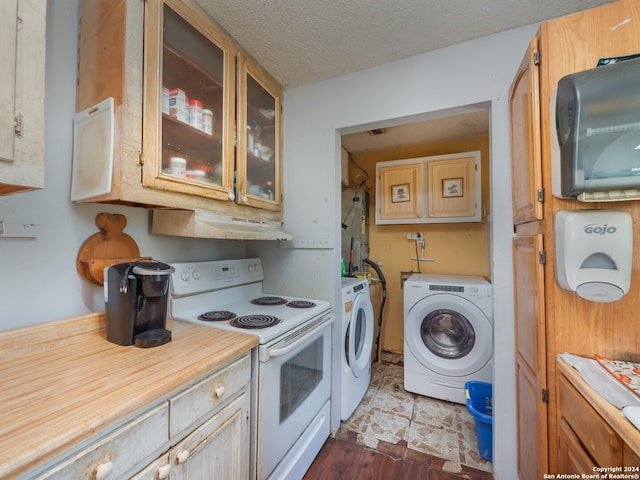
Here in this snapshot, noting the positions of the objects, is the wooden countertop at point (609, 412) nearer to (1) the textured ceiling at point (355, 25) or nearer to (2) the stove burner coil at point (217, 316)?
(2) the stove burner coil at point (217, 316)

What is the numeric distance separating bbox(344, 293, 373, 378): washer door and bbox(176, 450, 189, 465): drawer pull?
4.09 feet

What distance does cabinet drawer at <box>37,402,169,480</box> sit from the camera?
0.57 meters

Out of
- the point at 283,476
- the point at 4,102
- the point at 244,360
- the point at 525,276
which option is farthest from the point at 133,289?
the point at 525,276

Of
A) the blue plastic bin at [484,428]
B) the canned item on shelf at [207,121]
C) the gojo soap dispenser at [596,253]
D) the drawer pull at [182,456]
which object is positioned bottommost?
the blue plastic bin at [484,428]

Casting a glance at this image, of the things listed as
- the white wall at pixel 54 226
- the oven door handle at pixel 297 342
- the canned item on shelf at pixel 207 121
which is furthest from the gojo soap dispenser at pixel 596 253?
the white wall at pixel 54 226

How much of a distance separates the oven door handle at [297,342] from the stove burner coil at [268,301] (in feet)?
1.03

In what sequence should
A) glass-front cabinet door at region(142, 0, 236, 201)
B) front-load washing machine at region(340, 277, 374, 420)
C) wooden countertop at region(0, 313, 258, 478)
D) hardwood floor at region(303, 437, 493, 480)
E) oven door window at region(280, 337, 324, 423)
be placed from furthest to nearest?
front-load washing machine at region(340, 277, 374, 420)
hardwood floor at region(303, 437, 493, 480)
oven door window at region(280, 337, 324, 423)
glass-front cabinet door at region(142, 0, 236, 201)
wooden countertop at region(0, 313, 258, 478)

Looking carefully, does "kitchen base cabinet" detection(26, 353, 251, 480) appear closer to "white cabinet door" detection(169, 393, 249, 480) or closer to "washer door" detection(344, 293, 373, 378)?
"white cabinet door" detection(169, 393, 249, 480)

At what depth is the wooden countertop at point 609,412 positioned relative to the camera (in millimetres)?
570

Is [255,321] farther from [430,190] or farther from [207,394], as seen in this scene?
[430,190]

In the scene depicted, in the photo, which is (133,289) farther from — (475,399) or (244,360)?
(475,399)

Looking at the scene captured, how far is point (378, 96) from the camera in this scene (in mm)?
1673

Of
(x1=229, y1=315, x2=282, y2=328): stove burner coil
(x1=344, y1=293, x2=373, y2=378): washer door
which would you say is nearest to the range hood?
(x1=229, y1=315, x2=282, y2=328): stove burner coil

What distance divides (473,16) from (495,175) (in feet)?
2.59
